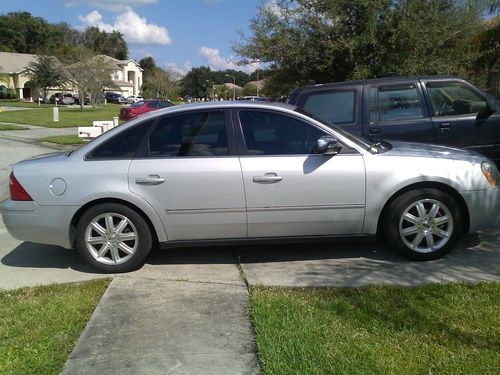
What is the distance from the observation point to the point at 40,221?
4.95m

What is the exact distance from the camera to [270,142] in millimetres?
5004

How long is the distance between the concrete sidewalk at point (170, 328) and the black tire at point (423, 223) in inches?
63.4

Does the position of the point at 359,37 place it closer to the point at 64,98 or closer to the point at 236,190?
the point at 236,190

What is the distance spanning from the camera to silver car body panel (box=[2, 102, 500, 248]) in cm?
486

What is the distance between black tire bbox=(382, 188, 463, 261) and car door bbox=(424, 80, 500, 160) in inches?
94.6

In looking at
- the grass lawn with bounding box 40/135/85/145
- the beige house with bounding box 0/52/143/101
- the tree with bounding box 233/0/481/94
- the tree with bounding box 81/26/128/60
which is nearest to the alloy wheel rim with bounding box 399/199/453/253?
the tree with bounding box 233/0/481/94

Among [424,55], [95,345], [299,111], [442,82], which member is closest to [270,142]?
[299,111]

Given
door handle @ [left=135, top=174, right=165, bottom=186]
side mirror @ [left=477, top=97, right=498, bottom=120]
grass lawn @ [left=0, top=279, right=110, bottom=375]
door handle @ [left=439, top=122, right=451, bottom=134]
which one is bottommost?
grass lawn @ [left=0, top=279, right=110, bottom=375]

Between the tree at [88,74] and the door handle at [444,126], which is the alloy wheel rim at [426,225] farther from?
the tree at [88,74]

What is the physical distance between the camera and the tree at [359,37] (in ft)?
47.7

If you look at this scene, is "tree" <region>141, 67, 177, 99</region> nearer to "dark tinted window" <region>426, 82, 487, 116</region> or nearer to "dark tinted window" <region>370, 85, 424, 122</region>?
"dark tinted window" <region>370, 85, 424, 122</region>

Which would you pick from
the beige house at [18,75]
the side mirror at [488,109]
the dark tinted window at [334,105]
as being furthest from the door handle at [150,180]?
the beige house at [18,75]

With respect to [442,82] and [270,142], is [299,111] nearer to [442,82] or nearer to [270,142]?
[270,142]

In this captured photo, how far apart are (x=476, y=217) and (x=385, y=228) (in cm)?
88
